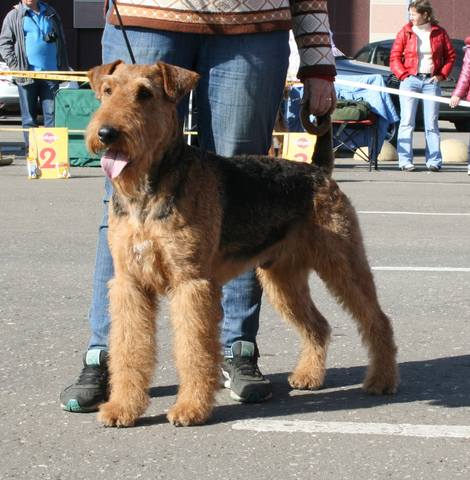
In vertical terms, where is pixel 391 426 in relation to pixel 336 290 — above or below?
below

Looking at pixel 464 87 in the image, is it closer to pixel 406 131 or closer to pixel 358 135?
pixel 406 131

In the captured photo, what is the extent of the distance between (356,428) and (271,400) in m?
0.50

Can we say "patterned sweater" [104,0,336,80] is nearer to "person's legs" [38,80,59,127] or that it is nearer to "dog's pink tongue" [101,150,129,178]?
"dog's pink tongue" [101,150,129,178]

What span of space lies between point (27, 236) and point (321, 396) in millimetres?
4218

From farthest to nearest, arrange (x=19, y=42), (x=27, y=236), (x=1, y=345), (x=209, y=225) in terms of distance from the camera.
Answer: (x=19, y=42)
(x=27, y=236)
(x=1, y=345)
(x=209, y=225)

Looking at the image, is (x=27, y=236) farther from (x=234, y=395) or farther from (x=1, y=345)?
(x=234, y=395)

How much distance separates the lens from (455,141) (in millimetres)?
15844

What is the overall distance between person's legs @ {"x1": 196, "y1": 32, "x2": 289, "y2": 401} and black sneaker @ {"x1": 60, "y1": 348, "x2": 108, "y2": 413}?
1.69 feet


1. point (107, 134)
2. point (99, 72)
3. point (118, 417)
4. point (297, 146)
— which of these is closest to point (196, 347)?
point (118, 417)

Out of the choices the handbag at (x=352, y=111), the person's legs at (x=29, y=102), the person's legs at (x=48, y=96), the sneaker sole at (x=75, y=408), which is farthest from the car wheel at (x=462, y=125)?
the sneaker sole at (x=75, y=408)

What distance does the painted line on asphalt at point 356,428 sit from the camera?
13.1 feet

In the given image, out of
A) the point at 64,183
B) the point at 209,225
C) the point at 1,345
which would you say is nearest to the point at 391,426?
the point at 209,225

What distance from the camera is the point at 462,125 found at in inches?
826

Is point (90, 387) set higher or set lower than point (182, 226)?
lower
